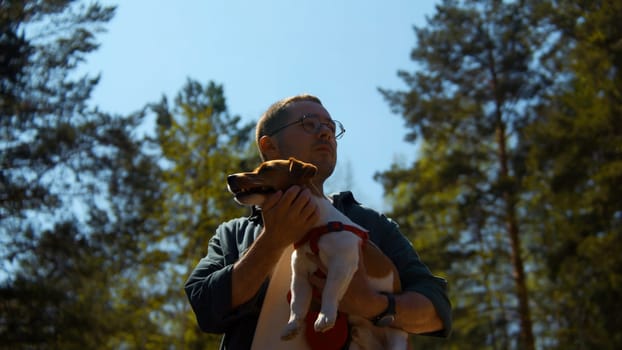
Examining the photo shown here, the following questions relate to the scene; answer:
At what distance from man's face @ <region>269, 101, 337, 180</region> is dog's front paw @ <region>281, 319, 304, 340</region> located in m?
0.80

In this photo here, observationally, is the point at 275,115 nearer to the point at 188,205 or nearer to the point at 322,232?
the point at 322,232

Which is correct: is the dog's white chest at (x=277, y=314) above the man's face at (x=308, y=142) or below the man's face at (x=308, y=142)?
below

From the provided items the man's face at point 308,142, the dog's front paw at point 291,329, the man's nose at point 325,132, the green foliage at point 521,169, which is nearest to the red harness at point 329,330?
the dog's front paw at point 291,329

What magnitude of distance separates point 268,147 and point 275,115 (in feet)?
0.51

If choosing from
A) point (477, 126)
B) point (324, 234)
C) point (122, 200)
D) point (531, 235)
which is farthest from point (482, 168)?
point (324, 234)

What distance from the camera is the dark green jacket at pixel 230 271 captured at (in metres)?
2.91

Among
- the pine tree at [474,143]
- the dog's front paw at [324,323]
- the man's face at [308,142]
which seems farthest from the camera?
the pine tree at [474,143]

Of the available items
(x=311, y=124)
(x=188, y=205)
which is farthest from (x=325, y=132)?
(x=188, y=205)

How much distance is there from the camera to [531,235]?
2364cm

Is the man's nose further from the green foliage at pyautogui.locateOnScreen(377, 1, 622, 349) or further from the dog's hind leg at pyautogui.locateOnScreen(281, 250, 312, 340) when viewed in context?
the green foliage at pyautogui.locateOnScreen(377, 1, 622, 349)

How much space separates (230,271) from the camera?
2.88m

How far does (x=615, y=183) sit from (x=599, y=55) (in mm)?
3661

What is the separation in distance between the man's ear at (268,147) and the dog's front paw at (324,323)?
98 centimetres

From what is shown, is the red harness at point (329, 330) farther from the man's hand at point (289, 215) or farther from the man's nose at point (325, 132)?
the man's nose at point (325, 132)
